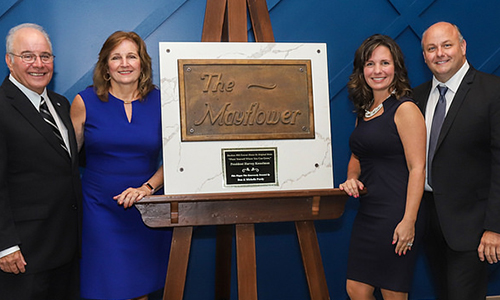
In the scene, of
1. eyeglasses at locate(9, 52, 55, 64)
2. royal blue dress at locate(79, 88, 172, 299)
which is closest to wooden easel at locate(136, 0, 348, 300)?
royal blue dress at locate(79, 88, 172, 299)

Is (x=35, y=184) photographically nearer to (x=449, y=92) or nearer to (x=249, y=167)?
(x=249, y=167)

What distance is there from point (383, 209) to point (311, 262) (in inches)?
17.3

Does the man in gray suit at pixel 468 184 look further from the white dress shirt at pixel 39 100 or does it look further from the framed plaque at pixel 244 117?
the white dress shirt at pixel 39 100

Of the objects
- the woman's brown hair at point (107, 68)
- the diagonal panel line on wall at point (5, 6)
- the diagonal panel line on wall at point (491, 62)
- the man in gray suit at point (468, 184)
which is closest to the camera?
the man in gray suit at point (468, 184)

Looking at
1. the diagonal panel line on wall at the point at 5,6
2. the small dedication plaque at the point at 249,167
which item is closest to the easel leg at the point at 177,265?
the small dedication plaque at the point at 249,167

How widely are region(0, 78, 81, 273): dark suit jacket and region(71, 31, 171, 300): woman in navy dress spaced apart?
0.14m

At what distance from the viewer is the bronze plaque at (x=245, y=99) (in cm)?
213

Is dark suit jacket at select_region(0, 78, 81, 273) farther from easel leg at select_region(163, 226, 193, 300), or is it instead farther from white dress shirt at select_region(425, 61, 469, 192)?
white dress shirt at select_region(425, 61, 469, 192)

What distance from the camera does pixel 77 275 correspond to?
2174 millimetres

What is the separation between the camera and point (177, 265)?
6.75 feet

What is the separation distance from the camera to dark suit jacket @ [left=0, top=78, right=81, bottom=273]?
73.2 inches

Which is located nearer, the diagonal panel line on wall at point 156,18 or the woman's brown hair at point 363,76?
the woman's brown hair at point 363,76

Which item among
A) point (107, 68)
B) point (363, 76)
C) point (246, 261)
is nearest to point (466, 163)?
point (363, 76)

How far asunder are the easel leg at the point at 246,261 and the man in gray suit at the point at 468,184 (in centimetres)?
88
